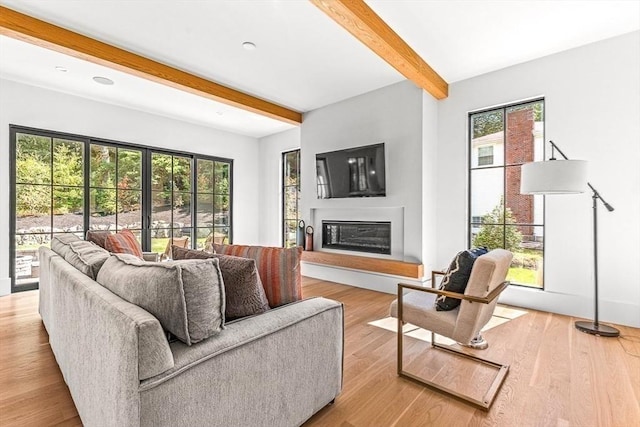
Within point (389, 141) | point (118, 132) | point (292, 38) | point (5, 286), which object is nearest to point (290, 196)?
point (389, 141)

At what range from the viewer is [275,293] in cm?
168

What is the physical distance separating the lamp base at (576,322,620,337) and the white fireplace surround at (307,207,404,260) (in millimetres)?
1882

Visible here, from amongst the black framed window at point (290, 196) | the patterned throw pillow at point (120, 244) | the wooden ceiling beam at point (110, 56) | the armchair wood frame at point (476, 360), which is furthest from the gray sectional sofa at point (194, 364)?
the black framed window at point (290, 196)

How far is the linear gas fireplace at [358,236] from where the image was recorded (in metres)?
4.34

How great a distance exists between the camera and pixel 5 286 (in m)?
3.88

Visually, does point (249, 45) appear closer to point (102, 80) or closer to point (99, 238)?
point (102, 80)

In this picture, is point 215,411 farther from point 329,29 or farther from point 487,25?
point 487,25

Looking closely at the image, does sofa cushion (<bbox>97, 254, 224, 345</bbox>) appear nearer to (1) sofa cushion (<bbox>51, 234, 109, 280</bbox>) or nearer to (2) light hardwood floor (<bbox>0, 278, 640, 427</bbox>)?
(1) sofa cushion (<bbox>51, 234, 109, 280</bbox>)

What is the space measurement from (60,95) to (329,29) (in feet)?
12.9

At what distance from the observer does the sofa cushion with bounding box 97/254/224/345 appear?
111cm

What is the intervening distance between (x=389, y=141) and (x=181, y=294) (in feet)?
11.9

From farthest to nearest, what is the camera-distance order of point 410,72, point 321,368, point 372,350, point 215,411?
point 410,72 → point 372,350 → point 321,368 → point 215,411

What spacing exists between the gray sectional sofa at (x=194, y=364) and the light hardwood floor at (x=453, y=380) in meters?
0.25

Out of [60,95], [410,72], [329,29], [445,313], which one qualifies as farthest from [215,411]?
[60,95]
